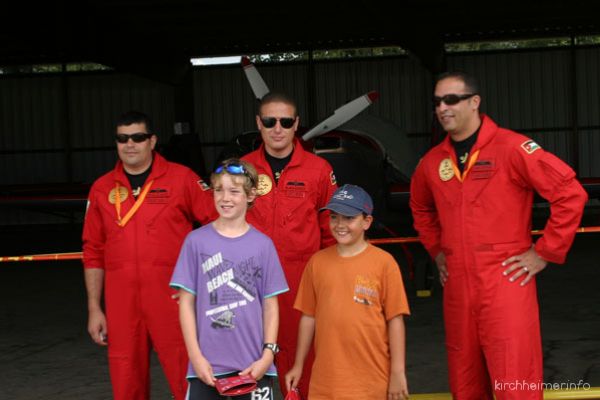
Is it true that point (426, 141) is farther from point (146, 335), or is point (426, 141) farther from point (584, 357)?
point (146, 335)

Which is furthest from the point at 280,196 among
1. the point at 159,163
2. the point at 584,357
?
the point at 584,357

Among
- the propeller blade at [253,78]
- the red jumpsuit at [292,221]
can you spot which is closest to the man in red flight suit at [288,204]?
the red jumpsuit at [292,221]

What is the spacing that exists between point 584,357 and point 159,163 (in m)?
3.57

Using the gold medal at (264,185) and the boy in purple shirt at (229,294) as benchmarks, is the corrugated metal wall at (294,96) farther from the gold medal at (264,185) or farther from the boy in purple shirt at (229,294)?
the boy in purple shirt at (229,294)

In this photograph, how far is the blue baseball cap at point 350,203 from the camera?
10.3 ft

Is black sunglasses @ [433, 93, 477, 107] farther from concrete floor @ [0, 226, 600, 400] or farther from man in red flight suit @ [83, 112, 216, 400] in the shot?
concrete floor @ [0, 226, 600, 400]

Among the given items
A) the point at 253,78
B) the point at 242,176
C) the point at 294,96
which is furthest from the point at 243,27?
the point at 242,176

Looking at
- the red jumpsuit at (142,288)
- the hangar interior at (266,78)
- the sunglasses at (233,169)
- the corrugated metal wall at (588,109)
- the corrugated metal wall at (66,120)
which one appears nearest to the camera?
the sunglasses at (233,169)

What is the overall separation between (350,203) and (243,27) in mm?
14434

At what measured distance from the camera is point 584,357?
5535 mm

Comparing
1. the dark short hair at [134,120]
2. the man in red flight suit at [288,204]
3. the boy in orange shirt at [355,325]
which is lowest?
the boy in orange shirt at [355,325]

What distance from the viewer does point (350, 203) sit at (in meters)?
3.18

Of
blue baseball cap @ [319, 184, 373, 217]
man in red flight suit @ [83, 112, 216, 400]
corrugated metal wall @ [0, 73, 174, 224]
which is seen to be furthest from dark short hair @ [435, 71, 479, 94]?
corrugated metal wall @ [0, 73, 174, 224]

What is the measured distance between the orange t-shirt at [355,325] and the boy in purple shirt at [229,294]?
10.3 inches
